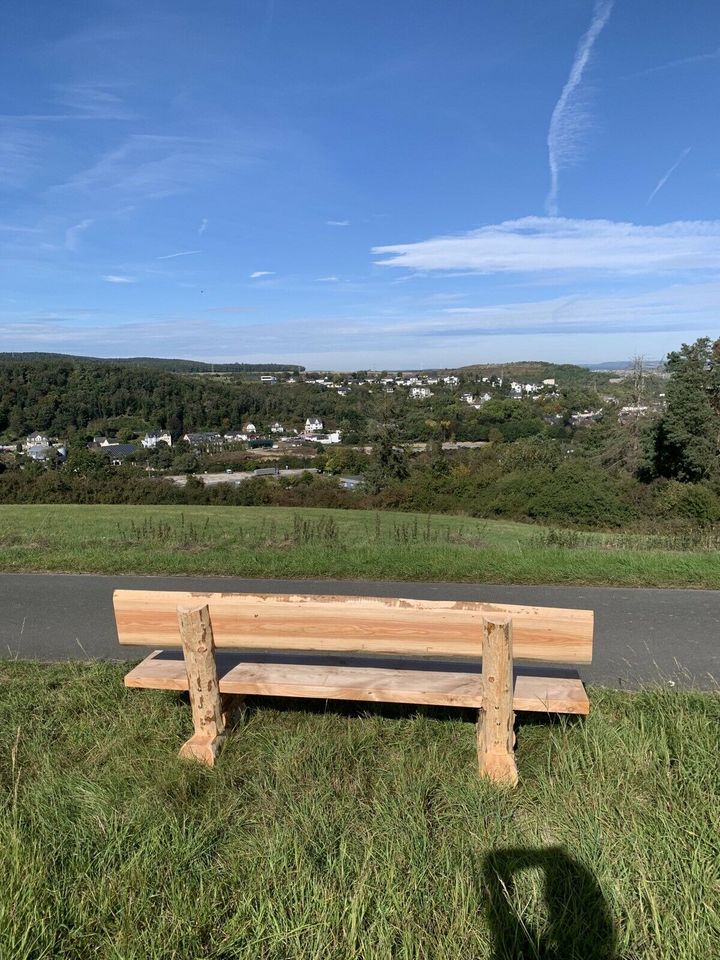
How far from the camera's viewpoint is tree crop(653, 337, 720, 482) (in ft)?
109

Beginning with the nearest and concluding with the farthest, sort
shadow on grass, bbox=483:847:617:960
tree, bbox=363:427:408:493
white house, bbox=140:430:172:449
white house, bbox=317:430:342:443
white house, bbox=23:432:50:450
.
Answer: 1. shadow on grass, bbox=483:847:617:960
2. tree, bbox=363:427:408:493
3. white house, bbox=23:432:50:450
4. white house, bbox=140:430:172:449
5. white house, bbox=317:430:342:443

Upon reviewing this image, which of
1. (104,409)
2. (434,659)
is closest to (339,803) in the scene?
(434,659)

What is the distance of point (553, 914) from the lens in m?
2.01

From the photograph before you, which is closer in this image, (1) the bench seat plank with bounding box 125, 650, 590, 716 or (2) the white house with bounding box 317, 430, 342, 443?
(1) the bench seat plank with bounding box 125, 650, 590, 716

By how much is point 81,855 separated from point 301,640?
1.22m

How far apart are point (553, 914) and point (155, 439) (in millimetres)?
69793

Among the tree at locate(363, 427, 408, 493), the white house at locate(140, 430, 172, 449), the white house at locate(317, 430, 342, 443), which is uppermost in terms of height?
the tree at locate(363, 427, 408, 493)

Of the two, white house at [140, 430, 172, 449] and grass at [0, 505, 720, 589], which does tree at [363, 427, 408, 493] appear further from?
grass at [0, 505, 720, 589]

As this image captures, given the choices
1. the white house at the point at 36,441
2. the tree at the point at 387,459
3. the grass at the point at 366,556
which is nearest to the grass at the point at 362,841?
the grass at the point at 366,556

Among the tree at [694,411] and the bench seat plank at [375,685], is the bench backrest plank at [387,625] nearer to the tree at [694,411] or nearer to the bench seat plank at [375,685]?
the bench seat plank at [375,685]

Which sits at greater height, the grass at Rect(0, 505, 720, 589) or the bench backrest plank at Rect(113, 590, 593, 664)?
the bench backrest plank at Rect(113, 590, 593, 664)

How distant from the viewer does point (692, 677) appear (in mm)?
4219

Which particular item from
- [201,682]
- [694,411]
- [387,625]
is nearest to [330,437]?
[694,411]

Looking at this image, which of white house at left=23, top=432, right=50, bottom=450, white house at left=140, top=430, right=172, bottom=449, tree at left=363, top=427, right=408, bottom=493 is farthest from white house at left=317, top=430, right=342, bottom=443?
tree at left=363, top=427, right=408, bottom=493
